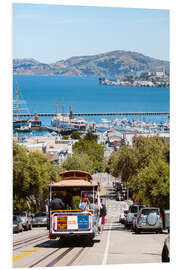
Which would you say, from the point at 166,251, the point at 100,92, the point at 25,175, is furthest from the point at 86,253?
the point at 100,92

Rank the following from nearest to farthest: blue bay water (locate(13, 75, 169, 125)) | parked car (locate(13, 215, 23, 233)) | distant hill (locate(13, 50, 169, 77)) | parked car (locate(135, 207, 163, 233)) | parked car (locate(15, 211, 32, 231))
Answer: parked car (locate(135, 207, 163, 233)) → distant hill (locate(13, 50, 169, 77)) → parked car (locate(13, 215, 23, 233)) → parked car (locate(15, 211, 32, 231)) → blue bay water (locate(13, 75, 169, 125))

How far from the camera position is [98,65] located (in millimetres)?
35906

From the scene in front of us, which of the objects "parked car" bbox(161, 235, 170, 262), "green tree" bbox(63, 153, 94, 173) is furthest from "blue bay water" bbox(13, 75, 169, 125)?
"parked car" bbox(161, 235, 170, 262)

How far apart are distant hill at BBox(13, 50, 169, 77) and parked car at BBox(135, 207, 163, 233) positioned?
207 inches

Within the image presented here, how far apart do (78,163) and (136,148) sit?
15.9 meters

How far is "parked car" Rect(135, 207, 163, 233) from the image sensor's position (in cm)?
1966

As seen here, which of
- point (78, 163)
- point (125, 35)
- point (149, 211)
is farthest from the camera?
point (78, 163)

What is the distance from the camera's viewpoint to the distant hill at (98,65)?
2073 cm

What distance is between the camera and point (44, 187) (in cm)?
3316

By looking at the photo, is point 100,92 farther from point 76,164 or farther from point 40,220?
point 40,220

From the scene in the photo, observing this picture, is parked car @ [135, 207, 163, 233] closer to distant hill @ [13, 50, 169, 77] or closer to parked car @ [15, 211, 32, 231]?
distant hill @ [13, 50, 169, 77]
